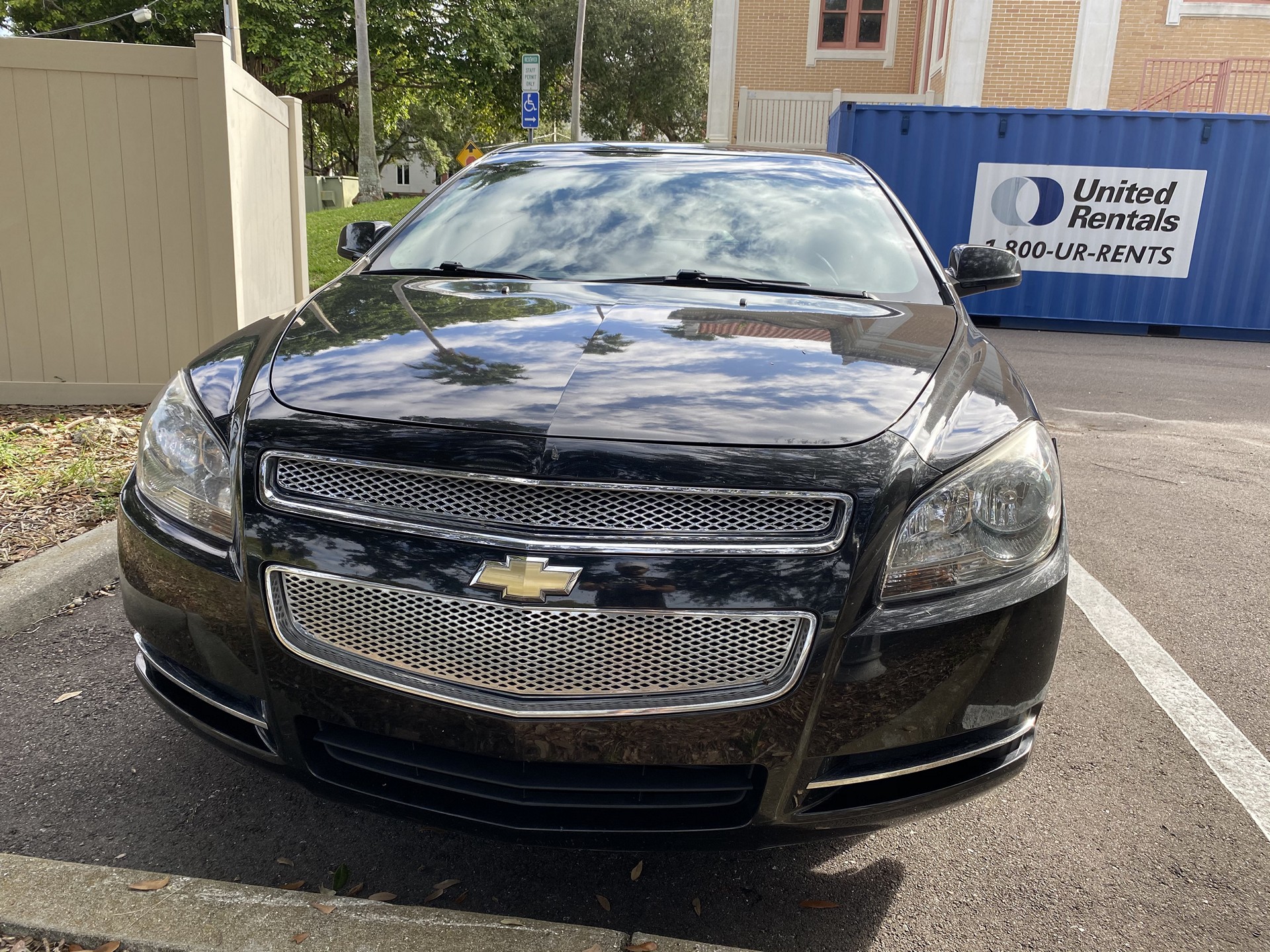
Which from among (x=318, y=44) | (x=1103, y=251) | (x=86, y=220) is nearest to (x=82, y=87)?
(x=86, y=220)

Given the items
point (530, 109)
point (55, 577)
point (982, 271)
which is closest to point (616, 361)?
point (982, 271)

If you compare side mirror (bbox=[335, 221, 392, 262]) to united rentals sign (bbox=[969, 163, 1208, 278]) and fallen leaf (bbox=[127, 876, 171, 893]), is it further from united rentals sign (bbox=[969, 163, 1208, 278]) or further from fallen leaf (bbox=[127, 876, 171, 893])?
united rentals sign (bbox=[969, 163, 1208, 278])

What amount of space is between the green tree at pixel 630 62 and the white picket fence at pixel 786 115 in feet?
53.3

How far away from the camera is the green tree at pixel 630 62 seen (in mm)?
37406

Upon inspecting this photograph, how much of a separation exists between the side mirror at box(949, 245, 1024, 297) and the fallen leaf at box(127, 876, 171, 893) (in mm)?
2980

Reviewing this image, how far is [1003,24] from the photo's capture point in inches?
754

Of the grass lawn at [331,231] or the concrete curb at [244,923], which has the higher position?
the concrete curb at [244,923]

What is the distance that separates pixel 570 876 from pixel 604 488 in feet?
3.23

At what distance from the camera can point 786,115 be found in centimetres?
2327

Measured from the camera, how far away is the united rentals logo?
13.6 metres

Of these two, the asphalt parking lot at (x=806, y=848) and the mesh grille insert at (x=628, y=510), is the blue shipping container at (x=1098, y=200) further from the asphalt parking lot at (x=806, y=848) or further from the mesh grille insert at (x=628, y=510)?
the mesh grille insert at (x=628, y=510)

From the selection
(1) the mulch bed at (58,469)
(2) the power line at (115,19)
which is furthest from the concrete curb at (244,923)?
(2) the power line at (115,19)

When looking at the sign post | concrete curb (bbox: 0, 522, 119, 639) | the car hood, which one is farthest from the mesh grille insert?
the sign post

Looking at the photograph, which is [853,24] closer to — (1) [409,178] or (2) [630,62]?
(2) [630,62]
